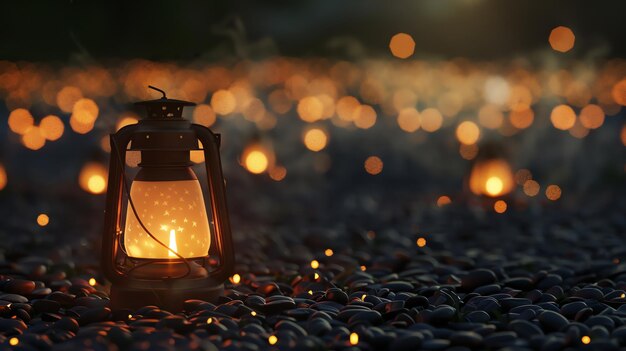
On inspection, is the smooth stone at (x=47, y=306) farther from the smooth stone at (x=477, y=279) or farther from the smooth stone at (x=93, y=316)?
the smooth stone at (x=477, y=279)

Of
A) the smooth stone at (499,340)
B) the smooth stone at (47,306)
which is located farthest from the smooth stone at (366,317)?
the smooth stone at (47,306)

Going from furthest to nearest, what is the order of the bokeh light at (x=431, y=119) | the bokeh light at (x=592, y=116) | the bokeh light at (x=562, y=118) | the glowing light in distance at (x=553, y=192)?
the bokeh light at (x=431, y=119)
the bokeh light at (x=592, y=116)
the bokeh light at (x=562, y=118)
the glowing light in distance at (x=553, y=192)

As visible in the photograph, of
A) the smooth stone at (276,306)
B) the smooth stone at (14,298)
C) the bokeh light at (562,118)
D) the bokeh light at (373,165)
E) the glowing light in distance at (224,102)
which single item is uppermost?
the glowing light in distance at (224,102)

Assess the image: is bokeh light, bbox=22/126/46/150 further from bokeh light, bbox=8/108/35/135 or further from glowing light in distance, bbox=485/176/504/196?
glowing light in distance, bbox=485/176/504/196

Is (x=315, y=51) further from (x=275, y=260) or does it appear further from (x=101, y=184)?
(x=275, y=260)

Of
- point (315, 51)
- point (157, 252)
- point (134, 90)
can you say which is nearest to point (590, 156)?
point (157, 252)

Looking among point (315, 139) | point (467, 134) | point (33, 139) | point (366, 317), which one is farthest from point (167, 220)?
point (33, 139)

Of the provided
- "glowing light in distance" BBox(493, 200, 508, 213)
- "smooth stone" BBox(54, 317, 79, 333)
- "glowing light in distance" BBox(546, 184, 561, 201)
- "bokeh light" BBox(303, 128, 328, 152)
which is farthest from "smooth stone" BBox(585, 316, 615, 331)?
"bokeh light" BBox(303, 128, 328, 152)
